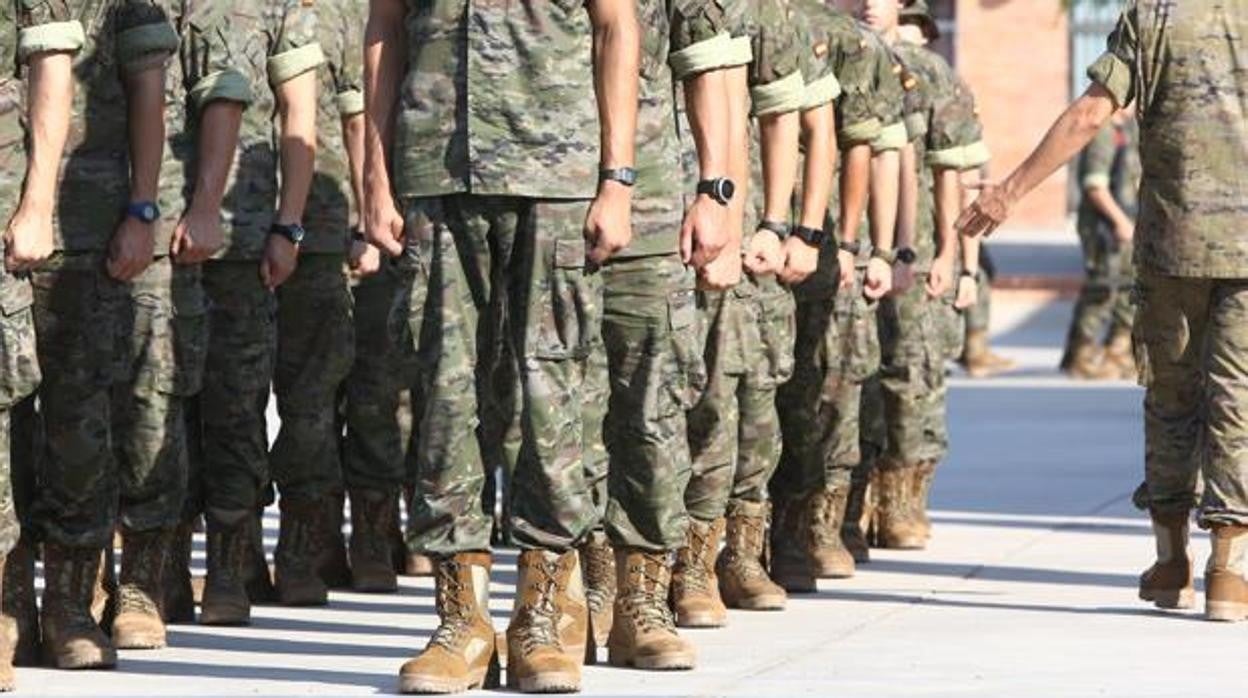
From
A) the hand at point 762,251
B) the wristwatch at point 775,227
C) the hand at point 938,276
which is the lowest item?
the hand at point 938,276

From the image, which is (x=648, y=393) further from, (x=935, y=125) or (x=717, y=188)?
(x=935, y=125)

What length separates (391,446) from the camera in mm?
11703

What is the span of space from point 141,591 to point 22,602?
54 cm

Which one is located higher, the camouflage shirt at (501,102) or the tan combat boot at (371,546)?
the camouflage shirt at (501,102)

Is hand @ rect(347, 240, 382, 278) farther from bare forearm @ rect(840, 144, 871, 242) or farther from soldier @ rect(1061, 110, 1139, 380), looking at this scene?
soldier @ rect(1061, 110, 1139, 380)

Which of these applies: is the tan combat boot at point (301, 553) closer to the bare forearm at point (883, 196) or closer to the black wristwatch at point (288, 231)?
the black wristwatch at point (288, 231)

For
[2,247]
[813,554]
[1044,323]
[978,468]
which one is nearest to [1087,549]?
[813,554]

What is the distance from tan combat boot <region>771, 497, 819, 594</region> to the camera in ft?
38.0

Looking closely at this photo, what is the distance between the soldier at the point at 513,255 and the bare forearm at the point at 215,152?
115 cm

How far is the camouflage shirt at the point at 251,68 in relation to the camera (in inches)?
397

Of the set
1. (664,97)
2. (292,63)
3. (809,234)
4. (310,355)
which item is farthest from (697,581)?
(292,63)

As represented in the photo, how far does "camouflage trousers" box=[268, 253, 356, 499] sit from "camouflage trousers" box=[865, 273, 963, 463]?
2.81 meters

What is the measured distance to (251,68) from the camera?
10359 mm

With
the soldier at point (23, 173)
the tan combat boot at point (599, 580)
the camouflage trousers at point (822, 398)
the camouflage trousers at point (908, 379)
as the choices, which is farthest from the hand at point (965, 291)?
the soldier at point (23, 173)
